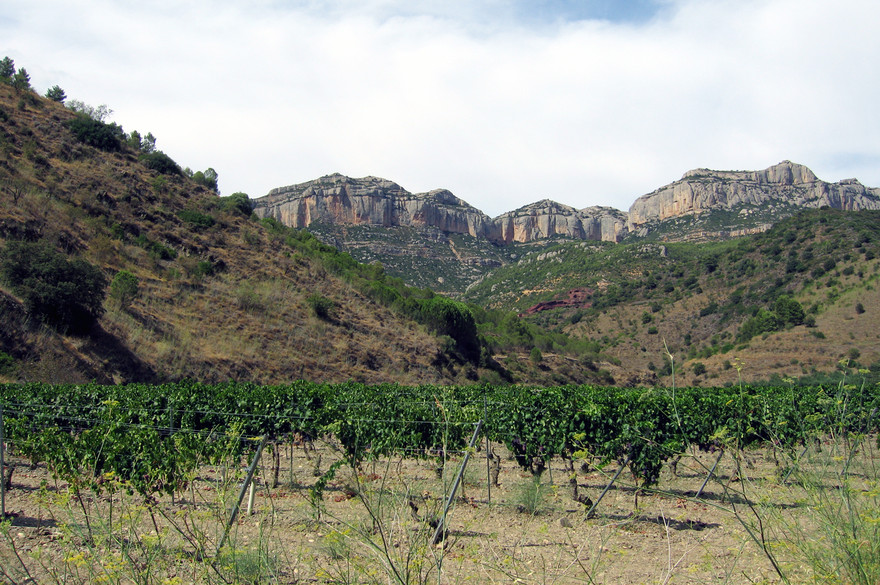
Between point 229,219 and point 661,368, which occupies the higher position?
point 229,219

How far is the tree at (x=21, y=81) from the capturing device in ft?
130

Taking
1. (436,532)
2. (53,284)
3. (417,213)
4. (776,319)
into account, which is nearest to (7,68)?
(53,284)

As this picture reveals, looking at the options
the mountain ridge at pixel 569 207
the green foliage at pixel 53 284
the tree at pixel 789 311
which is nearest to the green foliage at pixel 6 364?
the green foliage at pixel 53 284

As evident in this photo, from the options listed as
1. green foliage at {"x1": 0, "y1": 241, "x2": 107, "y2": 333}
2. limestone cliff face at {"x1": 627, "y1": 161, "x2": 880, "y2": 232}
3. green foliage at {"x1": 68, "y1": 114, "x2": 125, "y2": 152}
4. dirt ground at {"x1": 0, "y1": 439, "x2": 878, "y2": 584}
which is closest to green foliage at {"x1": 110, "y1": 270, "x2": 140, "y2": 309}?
green foliage at {"x1": 0, "y1": 241, "x2": 107, "y2": 333}

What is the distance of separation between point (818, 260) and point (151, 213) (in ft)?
185

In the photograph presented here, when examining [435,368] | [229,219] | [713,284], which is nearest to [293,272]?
[229,219]

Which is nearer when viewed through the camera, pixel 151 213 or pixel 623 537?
pixel 623 537

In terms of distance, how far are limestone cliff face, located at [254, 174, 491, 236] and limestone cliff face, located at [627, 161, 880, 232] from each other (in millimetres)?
42824

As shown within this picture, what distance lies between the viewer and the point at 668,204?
117 meters

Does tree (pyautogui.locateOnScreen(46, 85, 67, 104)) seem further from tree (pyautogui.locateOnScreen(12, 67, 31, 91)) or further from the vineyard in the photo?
the vineyard

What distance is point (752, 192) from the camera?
100 m

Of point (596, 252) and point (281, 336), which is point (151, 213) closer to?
point (281, 336)

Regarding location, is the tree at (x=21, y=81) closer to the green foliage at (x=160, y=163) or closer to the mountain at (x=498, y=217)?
the green foliage at (x=160, y=163)

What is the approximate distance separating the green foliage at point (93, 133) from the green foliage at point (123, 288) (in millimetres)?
17734
